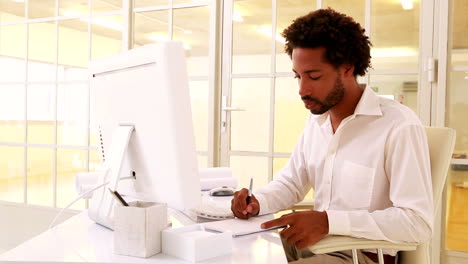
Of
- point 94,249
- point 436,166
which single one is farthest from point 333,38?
point 94,249

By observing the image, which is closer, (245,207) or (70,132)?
(245,207)

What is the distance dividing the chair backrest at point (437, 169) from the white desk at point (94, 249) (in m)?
0.50

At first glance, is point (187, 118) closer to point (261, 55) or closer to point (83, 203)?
point (261, 55)

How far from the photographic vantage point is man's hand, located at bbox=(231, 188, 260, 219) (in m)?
1.37

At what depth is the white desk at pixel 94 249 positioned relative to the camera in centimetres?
92

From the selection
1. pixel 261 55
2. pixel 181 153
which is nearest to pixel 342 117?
pixel 181 153

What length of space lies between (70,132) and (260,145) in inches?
70.1

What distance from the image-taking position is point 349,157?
1.48 meters

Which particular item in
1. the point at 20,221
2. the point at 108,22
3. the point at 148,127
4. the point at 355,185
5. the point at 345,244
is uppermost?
the point at 108,22

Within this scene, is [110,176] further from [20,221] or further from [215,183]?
[20,221]

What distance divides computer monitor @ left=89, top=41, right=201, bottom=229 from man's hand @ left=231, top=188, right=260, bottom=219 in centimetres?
37

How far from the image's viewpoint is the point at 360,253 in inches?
55.7

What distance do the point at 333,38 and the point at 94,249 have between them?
971 mm

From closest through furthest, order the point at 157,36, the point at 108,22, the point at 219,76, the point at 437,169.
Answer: the point at 437,169
the point at 219,76
the point at 157,36
the point at 108,22
